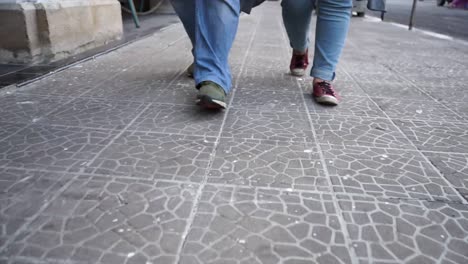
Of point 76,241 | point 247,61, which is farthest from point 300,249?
point 247,61

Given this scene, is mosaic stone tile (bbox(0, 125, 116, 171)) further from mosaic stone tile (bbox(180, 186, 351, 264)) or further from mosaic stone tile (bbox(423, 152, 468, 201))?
mosaic stone tile (bbox(423, 152, 468, 201))

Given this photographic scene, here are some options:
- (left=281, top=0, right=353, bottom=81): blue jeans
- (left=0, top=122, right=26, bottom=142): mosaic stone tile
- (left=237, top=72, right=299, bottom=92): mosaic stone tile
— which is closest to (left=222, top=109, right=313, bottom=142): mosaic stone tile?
(left=281, top=0, right=353, bottom=81): blue jeans

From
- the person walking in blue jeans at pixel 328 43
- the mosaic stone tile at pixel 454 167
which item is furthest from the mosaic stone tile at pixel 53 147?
the mosaic stone tile at pixel 454 167

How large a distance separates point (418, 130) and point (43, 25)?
264 cm

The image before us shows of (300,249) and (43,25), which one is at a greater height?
(43,25)

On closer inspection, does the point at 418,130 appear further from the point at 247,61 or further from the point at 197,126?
the point at 247,61

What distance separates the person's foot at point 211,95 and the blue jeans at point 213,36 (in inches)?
1.0

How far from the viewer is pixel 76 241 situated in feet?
3.17

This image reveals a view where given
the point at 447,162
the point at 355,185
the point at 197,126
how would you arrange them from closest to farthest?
1. the point at 355,185
2. the point at 447,162
3. the point at 197,126

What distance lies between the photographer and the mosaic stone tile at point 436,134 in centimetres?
163

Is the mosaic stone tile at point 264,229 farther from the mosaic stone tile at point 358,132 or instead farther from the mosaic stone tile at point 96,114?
the mosaic stone tile at point 96,114

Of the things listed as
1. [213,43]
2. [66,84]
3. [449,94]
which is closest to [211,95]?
[213,43]

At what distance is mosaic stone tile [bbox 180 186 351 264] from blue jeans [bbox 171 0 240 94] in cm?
82

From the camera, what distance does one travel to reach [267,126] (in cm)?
179
